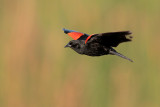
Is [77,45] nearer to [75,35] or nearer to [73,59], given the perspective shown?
[75,35]

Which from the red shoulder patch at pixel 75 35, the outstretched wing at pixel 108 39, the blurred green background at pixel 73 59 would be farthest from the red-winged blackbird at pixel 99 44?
the blurred green background at pixel 73 59

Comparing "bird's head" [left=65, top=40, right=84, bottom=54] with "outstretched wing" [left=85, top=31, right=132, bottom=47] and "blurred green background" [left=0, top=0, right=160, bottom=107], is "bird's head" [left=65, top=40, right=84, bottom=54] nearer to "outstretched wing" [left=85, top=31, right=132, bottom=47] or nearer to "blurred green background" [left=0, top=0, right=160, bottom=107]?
"outstretched wing" [left=85, top=31, right=132, bottom=47]

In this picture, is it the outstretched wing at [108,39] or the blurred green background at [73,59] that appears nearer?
the outstretched wing at [108,39]

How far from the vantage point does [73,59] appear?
122 inches

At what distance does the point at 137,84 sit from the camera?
3090 mm

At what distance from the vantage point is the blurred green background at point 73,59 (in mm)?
3004

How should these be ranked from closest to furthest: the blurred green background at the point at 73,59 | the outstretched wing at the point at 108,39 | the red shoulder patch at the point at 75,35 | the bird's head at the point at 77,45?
the outstretched wing at the point at 108,39 → the bird's head at the point at 77,45 → the red shoulder patch at the point at 75,35 → the blurred green background at the point at 73,59

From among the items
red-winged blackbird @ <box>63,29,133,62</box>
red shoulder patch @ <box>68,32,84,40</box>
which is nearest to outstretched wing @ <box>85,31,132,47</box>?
red-winged blackbird @ <box>63,29,133,62</box>

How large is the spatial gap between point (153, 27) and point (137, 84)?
46cm

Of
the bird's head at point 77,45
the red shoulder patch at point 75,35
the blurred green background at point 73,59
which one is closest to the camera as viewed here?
the bird's head at point 77,45

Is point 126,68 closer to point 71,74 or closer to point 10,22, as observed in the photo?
point 71,74

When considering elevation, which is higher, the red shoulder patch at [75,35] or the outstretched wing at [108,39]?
the red shoulder patch at [75,35]

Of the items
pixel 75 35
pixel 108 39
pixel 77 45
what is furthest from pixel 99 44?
pixel 75 35

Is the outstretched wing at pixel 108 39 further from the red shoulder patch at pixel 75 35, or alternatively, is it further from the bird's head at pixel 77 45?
the red shoulder patch at pixel 75 35
